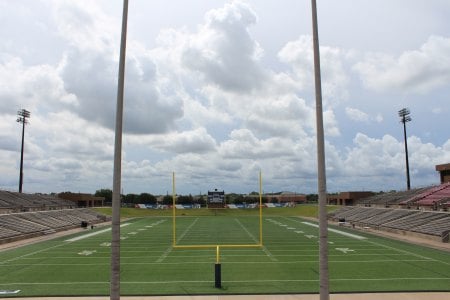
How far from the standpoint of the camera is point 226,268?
18.0 m

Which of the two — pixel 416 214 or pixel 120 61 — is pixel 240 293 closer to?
pixel 120 61

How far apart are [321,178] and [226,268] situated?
1200 centimetres

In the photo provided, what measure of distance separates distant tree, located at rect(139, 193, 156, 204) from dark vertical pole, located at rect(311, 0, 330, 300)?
374 feet

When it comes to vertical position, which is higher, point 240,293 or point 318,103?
point 318,103

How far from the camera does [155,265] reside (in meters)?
19.0

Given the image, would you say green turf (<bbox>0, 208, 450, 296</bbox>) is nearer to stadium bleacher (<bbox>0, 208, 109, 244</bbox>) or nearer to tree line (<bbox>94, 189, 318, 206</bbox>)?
stadium bleacher (<bbox>0, 208, 109, 244</bbox>)

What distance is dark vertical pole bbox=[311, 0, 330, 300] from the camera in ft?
21.9

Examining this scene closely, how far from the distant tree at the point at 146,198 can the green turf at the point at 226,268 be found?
302 ft

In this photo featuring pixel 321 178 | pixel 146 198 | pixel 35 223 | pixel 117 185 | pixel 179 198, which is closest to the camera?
pixel 117 185

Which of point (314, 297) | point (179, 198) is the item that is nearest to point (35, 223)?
point (314, 297)

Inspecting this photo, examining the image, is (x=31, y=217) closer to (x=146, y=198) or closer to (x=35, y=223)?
(x=35, y=223)

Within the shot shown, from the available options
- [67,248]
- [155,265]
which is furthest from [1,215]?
[155,265]

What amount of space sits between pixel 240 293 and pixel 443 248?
661 inches

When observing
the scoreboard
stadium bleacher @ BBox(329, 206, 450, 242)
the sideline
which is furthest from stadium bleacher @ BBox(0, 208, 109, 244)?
stadium bleacher @ BBox(329, 206, 450, 242)
